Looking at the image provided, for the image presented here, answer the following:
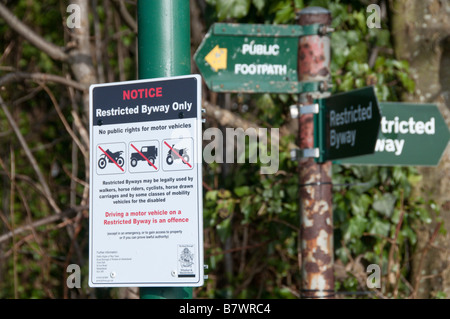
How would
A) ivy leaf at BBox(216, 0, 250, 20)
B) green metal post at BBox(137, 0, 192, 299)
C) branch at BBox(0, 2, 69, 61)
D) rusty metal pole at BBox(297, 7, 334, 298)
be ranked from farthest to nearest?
branch at BBox(0, 2, 69, 61) < ivy leaf at BBox(216, 0, 250, 20) < rusty metal pole at BBox(297, 7, 334, 298) < green metal post at BBox(137, 0, 192, 299)

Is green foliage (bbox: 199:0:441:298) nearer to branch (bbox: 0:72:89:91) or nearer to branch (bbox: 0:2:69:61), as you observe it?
branch (bbox: 0:72:89:91)

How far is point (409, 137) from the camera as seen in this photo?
4.20 m

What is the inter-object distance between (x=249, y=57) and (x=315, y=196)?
2.81ft

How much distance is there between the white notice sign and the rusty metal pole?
1556 mm

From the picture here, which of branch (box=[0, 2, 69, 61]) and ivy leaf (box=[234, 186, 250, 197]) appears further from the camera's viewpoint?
branch (box=[0, 2, 69, 61])

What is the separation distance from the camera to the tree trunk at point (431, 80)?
5969 mm

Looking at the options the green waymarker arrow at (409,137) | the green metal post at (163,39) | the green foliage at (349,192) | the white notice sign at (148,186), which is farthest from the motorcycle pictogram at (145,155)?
the green foliage at (349,192)

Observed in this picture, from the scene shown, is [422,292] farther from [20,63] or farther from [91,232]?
[20,63]

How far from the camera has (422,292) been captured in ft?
19.6

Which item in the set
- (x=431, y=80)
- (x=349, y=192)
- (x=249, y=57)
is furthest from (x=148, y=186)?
(x=431, y=80)

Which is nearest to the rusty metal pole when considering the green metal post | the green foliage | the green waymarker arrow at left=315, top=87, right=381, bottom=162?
the green waymarker arrow at left=315, top=87, right=381, bottom=162

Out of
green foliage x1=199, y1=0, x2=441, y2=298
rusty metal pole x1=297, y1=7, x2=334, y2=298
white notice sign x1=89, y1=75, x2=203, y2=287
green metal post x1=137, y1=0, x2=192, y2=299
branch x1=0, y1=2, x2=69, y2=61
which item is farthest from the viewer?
branch x1=0, y1=2, x2=69, y2=61

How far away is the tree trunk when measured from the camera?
5.97 m

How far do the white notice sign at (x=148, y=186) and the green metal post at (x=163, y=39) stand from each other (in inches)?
6.0
